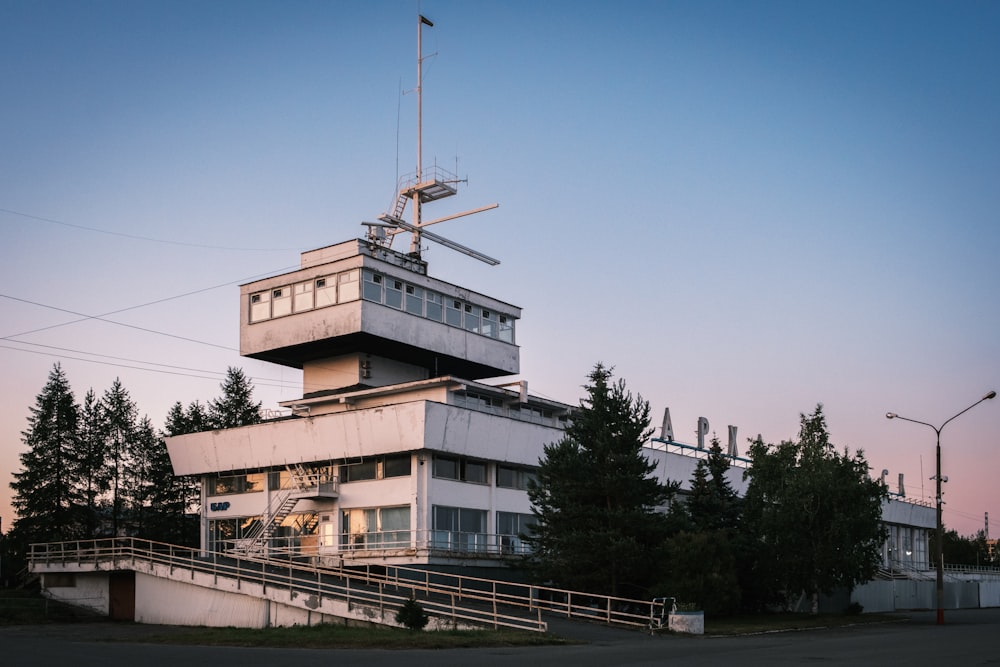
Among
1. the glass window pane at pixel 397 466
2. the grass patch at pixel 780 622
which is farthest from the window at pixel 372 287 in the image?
the grass patch at pixel 780 622

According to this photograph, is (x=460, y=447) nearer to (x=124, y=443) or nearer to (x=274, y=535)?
(x=274, y=535)

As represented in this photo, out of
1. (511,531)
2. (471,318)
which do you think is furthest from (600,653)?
(471,318)

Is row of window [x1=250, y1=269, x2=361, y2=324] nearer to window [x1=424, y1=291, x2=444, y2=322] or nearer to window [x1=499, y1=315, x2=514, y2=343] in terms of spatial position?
window [x1=424, y1=291, x2=444, y2=322]

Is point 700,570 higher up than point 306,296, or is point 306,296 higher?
point 306,296

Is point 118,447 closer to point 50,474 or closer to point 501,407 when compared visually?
point 50,474

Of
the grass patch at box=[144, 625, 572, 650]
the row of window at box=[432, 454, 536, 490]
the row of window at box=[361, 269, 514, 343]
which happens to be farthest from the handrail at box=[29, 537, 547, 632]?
the row of window at box=[361, 269, 514, 343]

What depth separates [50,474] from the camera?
3049 inches

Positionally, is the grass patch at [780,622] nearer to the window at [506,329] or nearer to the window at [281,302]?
the window at [506,329]

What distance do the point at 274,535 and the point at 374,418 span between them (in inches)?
398

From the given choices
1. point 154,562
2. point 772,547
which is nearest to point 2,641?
point 154,562

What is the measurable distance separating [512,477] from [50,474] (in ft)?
128

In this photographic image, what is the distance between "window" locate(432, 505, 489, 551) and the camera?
52.6 metres

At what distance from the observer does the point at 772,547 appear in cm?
5100

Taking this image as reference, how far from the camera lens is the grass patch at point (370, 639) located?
31578mm
